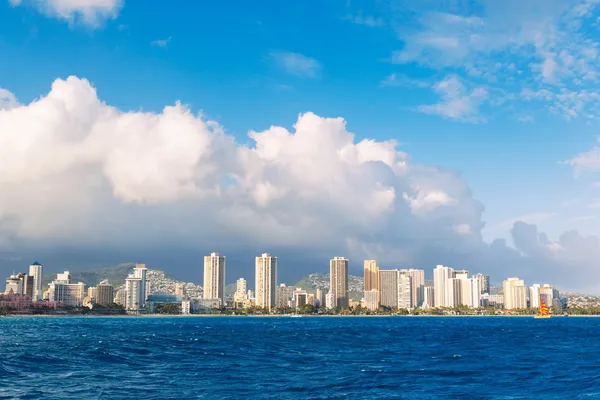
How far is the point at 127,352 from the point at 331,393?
4648 cm

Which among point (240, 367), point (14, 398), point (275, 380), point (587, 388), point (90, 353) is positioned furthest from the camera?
point (90, 353)

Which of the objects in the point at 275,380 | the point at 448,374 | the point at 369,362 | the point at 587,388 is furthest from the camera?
the point at 369,362

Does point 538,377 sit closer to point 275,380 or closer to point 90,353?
point 275,380

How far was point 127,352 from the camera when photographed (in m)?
87.0

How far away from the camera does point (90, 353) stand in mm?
84688

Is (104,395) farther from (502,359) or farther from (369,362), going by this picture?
(502,359)

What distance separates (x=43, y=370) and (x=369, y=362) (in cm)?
3961

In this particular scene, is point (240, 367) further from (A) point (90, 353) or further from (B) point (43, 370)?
(A) point (90, 353)

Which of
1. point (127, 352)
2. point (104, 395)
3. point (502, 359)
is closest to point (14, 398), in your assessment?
point (104, 395)

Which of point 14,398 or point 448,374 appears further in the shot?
point 448,374

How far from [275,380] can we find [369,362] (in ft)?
68.8

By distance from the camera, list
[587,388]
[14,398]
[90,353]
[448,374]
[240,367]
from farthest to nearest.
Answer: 1. [90,353]
2. [240,367]
3. [448,374]
4. [587,388]
5. [14,398]

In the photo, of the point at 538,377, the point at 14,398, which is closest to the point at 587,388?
the point at 538,377

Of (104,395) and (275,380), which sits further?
(275,380)
